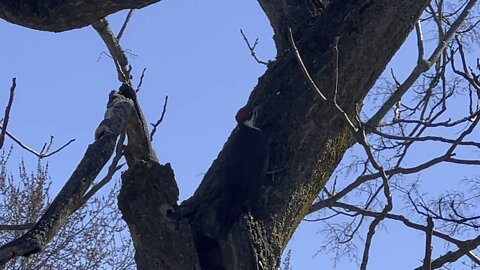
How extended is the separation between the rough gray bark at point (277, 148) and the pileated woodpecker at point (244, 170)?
0.03 m

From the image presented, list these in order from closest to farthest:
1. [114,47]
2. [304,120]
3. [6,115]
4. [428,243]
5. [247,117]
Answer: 1. [428,243]
2. [6,115]
3. [304,120]
4. [247,117]
5. [114,47]

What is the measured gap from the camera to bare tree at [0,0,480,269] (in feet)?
10.2

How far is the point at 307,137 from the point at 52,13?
1.08m

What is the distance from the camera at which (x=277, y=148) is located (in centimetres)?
355

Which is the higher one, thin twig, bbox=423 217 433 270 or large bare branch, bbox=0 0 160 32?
large bare branch, bbox=0 0 160 32

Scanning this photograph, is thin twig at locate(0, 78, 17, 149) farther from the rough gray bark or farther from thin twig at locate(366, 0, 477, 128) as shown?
thin twig at locate(366, 0, 477, 128)

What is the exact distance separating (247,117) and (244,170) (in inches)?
10.3

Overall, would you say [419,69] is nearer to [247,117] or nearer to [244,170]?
[247,117]

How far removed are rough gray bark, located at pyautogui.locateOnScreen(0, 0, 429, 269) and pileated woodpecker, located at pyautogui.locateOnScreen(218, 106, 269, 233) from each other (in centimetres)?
3

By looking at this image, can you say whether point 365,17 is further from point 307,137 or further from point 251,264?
point 251,264

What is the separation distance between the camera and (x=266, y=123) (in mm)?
3646

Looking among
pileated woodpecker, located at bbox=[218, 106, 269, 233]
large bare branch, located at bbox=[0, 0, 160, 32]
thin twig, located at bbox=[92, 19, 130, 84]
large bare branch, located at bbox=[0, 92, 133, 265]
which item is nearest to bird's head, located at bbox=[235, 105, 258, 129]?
pileated woodpecker, located at bbox=[218, 106, 269, 233]

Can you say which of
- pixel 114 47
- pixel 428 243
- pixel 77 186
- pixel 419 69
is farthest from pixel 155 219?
pixel 419 69

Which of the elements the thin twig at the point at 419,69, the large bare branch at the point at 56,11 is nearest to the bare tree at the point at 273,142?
the large bare branch at the point at 56,11
